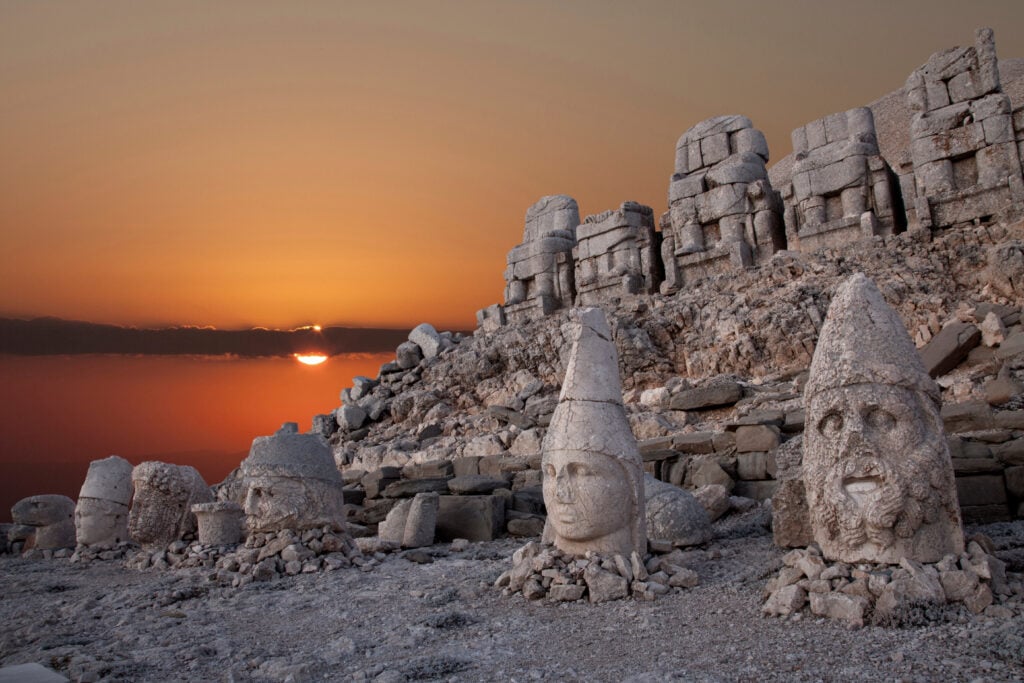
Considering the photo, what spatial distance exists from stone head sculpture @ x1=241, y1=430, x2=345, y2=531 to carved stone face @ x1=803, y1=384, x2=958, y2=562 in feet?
16.8

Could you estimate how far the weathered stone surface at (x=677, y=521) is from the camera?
7191mm

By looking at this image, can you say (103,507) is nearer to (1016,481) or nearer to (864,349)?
(864,349)

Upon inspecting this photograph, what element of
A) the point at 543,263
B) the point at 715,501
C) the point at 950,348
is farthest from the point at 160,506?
the point at 543,263

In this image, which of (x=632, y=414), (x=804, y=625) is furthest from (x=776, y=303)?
(x=804, y=625)

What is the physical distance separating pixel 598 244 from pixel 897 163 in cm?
685

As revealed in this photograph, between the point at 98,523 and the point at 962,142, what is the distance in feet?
50.7

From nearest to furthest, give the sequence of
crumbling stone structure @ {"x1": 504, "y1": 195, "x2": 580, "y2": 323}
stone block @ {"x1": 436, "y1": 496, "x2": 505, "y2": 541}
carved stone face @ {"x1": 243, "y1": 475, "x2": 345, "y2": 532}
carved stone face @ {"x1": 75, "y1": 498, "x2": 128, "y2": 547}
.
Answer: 1. carved stone face @ {"x1": 243, "y1": 475, "x2": 345, "y2": 532}
2. stone block @ {"x1": 436, "y1": 496, "x2": 505, "y2": 541}
3. carved stone face @ {"x1": 75, "y1": 498, "x2": 128, "y2": 547}
4. crumbling stone structure @ {"x1": 504, "y1": 195, "x2": 580, "y2": 323}

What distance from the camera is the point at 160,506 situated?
977 cm

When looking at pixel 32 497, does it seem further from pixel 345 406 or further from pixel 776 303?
pixel 776 303

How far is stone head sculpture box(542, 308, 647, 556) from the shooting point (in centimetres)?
599

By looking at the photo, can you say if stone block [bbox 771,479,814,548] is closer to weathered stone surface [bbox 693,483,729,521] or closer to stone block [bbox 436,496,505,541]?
weathered stone surface [bbox 693,483,729,521]

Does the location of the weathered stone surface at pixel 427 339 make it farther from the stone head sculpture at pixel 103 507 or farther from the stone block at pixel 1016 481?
the stone block at pixel 1016 481

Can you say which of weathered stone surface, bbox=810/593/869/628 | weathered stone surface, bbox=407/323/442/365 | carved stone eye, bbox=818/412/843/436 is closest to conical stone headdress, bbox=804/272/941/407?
carved stone eye, bbox=818/412/843/436

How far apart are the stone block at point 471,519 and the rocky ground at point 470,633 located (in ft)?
4.70
